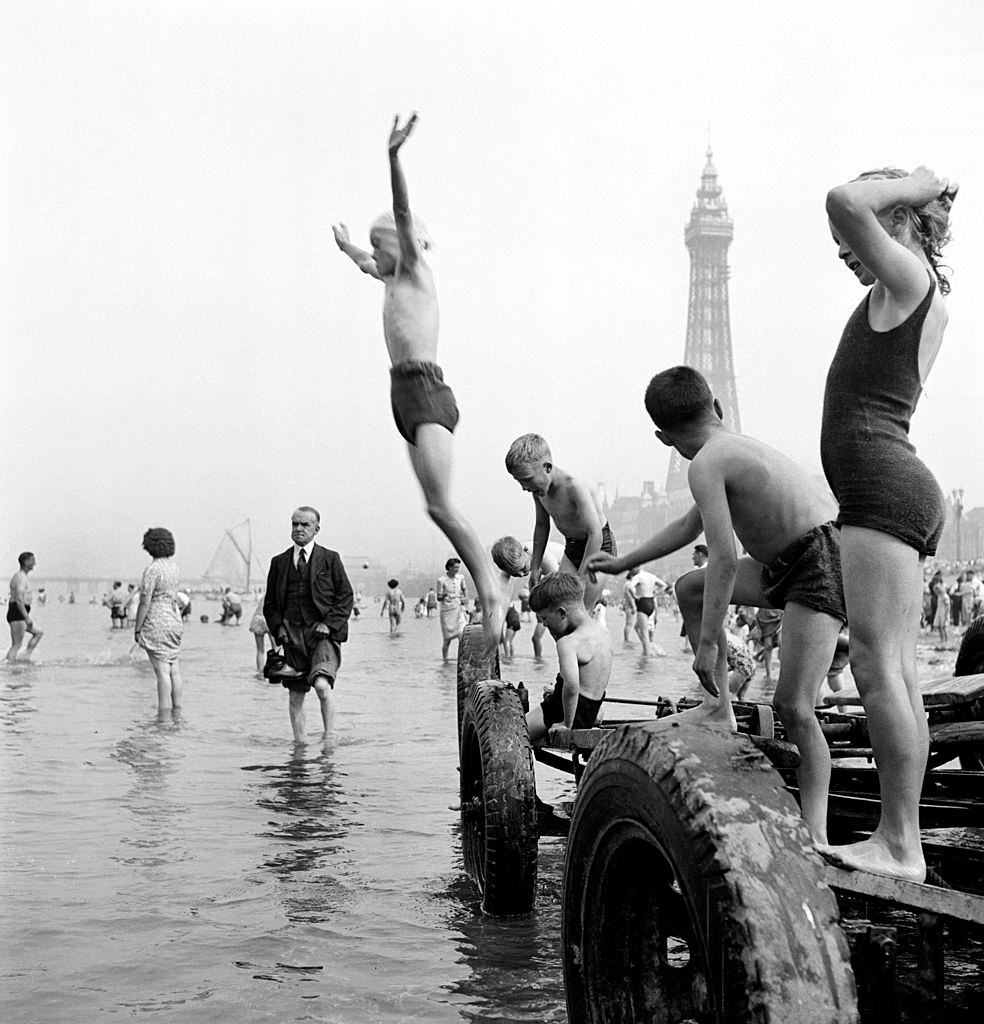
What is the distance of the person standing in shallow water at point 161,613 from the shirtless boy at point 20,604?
861 centimetres

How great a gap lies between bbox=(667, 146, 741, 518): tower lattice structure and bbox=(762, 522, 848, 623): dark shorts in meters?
121

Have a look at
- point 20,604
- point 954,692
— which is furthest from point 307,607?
point 20,604

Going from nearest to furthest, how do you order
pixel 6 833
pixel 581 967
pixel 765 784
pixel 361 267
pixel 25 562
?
pixel 765 784 → pixel 581 967 → pixel 361 267 → pixel 6 833 → pixel 25 562

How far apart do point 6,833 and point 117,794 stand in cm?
127

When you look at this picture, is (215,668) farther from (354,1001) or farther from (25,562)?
(354,1001)

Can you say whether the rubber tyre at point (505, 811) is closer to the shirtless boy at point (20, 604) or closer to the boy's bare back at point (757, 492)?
the boy's bare back at point (757, 492)

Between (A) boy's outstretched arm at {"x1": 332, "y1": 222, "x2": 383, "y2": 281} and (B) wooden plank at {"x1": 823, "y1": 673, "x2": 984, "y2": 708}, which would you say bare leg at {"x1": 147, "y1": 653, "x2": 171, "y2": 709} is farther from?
(B) wooden plank at {"x1": 823, "y1": 673, "x2": 984, "y2": 708}

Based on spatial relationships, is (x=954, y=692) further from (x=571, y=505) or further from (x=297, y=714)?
(x=297, y=714)

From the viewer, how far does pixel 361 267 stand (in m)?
5.84

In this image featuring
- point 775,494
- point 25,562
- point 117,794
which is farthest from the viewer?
point 25,562

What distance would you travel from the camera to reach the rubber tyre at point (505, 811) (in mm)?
4590

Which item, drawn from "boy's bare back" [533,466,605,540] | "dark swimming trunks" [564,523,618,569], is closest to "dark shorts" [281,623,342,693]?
"dark swimming trunks" [564,523,618,569]

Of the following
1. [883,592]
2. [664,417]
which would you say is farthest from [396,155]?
[883,592]

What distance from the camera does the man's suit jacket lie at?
987 centimetres
